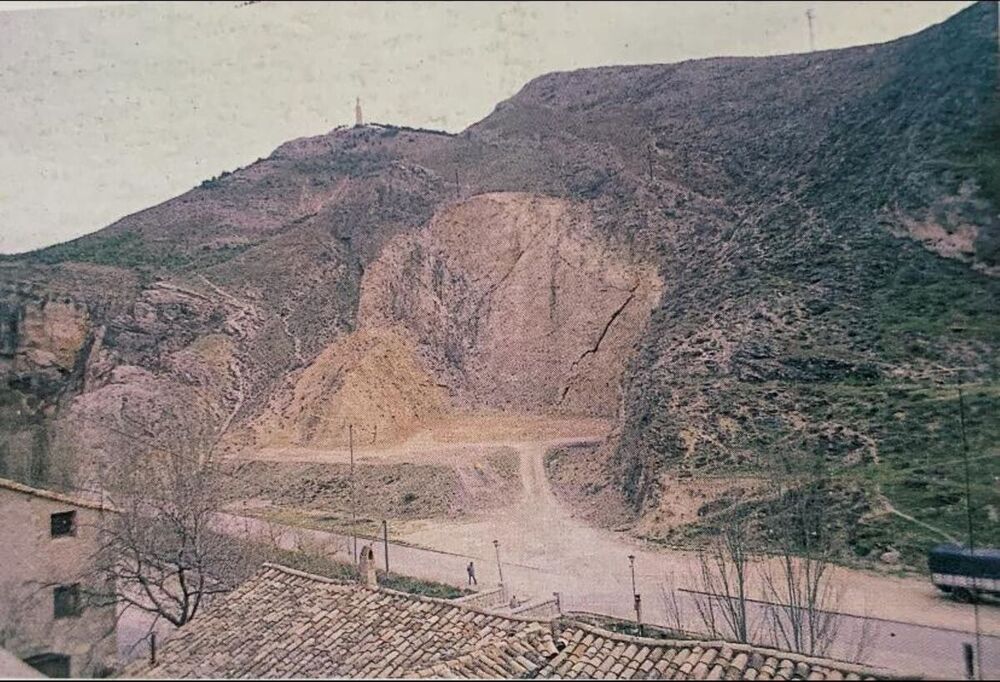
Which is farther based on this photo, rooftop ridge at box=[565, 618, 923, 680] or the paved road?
the paved road

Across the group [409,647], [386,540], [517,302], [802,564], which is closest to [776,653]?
[409,647]

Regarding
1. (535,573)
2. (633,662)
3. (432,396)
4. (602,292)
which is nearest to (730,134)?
(602,292)

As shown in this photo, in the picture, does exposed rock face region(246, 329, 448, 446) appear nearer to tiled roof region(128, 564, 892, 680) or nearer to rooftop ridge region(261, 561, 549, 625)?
rooftop ridge region(261, 561, 549, 625)

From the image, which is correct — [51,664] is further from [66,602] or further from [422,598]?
[422,598]

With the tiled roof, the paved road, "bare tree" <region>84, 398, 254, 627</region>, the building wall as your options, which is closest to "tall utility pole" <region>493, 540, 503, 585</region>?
the paved road

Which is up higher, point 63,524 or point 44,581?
point 63,524
